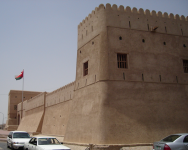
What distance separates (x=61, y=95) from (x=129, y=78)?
11.1 meters

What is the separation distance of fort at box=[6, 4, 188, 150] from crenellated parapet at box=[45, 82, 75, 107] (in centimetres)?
527

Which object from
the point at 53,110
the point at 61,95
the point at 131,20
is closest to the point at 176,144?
the point at 131,20

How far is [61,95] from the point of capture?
70.5 feet

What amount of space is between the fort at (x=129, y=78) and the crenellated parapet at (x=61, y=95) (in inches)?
208

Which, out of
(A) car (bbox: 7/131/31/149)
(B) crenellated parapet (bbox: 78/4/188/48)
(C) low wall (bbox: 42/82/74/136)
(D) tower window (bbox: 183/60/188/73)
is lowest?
(A) car (bbox: 7/131/31/149)

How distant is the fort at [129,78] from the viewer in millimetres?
11133

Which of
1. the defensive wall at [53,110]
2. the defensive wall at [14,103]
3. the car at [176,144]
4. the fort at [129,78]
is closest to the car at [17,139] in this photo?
the fort at [129,78]

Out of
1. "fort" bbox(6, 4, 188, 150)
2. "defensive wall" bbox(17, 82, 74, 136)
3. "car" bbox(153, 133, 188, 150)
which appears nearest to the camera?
"car" bbox(153, 133, 188, 150)

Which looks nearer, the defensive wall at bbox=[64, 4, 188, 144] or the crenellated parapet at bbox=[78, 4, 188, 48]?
the defensive wall at bbox=[64, 4, 188, 144]

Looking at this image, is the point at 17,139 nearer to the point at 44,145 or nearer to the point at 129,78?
the point at 44,145

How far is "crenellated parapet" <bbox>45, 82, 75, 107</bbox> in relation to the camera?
19312 millimetres

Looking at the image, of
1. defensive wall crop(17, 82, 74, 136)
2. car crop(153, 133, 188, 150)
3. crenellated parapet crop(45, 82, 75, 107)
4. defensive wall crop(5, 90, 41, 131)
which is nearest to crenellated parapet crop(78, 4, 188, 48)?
crenellated parapet crop(45, 82, 75, 107)

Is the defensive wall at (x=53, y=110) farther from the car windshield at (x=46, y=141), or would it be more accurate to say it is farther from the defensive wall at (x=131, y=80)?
the car windshield at (x=46, y=141)

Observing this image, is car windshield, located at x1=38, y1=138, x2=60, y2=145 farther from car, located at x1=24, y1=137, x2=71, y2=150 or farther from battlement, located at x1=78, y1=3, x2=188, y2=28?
battlement, located at x1=78, y1=3, x2=188, y2=28
